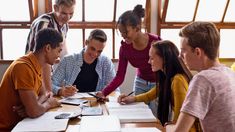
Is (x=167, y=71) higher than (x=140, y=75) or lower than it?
higher

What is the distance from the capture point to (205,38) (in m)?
1.08

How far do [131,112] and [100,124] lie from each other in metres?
0.28

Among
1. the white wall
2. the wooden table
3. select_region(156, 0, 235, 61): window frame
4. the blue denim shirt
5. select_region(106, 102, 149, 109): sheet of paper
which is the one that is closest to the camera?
the wooden table

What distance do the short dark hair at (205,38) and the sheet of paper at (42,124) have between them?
2.27 ft

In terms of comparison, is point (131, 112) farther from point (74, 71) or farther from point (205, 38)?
point (74, 71)

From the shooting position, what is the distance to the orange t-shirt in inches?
62.2

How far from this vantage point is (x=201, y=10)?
12.7 feet

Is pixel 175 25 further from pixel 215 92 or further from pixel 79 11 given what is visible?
pixel 215 92

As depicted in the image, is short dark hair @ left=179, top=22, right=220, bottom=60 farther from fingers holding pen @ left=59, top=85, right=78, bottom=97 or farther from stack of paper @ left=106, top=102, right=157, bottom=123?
fingers holding pen @ left=59, top=85, right=78, bottom=97

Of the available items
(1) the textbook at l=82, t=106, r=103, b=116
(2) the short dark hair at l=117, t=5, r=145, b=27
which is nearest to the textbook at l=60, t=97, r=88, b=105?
(1) the textbook at l=82, t=106, r=103, b=116

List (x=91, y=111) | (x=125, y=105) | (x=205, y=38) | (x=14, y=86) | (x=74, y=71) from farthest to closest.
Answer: (x=74, y=71) → (x=125, y=105) → (x=91, y=111) → (x=14, y=86) → (x=205, y=38)

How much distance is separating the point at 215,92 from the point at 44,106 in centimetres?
97

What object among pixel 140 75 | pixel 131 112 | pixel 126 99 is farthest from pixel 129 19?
pixel 131 112

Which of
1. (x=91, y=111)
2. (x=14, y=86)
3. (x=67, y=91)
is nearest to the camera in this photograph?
(x=14, y=86)
